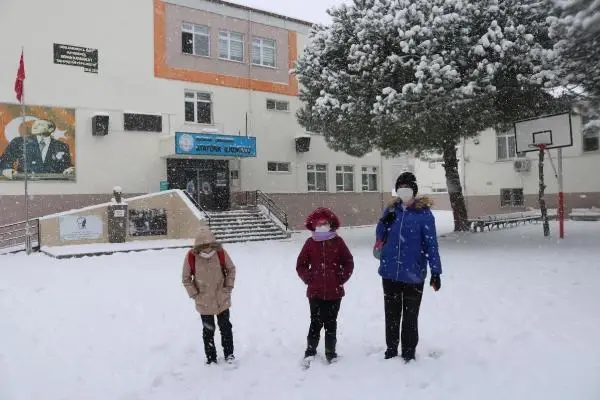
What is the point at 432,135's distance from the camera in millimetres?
14812

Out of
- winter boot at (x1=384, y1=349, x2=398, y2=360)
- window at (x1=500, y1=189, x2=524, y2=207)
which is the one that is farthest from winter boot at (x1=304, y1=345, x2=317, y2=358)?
window at (x1=500, y1=189, x2=524, y2=207)

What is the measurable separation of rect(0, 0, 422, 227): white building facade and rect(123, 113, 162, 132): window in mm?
40

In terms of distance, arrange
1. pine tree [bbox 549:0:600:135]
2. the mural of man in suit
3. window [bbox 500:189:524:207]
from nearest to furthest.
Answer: pine tree [bbox 549:0:600:135]
the mural of man in suit
window [bbox 500:189:524:207]

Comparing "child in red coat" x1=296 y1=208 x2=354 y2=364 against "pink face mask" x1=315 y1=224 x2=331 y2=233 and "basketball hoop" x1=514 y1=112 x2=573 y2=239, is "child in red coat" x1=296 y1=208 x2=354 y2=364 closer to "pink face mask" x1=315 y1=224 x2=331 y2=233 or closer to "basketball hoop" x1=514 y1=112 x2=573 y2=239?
"pink face mask" x1=315 y1=224 x2=331 y2=233

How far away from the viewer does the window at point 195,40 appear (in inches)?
872

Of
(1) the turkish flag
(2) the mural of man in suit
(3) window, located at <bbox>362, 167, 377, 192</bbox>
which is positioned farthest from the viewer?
(3) window, located at <bbox>362, 167, 377, 192</bbox>

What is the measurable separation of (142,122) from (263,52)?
7315 mm

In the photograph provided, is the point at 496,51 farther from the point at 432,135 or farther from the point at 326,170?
the point at 326,170

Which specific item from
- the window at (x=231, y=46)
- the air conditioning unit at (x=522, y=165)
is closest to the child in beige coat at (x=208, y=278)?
the window at (x=231, y=46)

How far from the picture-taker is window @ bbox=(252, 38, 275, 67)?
79.5 ft

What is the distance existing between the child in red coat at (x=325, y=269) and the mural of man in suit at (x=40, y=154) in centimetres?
1665

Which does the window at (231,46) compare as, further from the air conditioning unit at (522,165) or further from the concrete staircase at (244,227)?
the air conditioning unit at (522,165)

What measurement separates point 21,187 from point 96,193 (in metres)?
2.55

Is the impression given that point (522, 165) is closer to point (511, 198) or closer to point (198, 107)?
point (511, 198)
